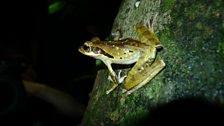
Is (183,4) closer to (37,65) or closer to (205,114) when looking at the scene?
(205,114)

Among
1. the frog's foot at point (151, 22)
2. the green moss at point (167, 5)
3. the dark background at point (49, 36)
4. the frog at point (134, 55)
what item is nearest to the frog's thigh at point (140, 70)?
the frog at point (134, 55)

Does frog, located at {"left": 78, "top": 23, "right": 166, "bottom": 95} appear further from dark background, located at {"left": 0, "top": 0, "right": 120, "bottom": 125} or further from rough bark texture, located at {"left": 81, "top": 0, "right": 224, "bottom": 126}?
dark background, located at {"left": 0, "top": 0, "right": 120, "bottom": 125}

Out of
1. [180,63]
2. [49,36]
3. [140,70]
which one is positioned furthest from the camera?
[49,36]

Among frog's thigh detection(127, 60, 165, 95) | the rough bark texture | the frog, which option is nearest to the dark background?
the frog

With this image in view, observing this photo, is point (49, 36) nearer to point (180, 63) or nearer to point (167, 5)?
point (167, 5)

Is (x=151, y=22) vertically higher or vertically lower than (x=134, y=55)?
higher

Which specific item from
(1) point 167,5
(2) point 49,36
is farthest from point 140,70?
(2) point 49,36
